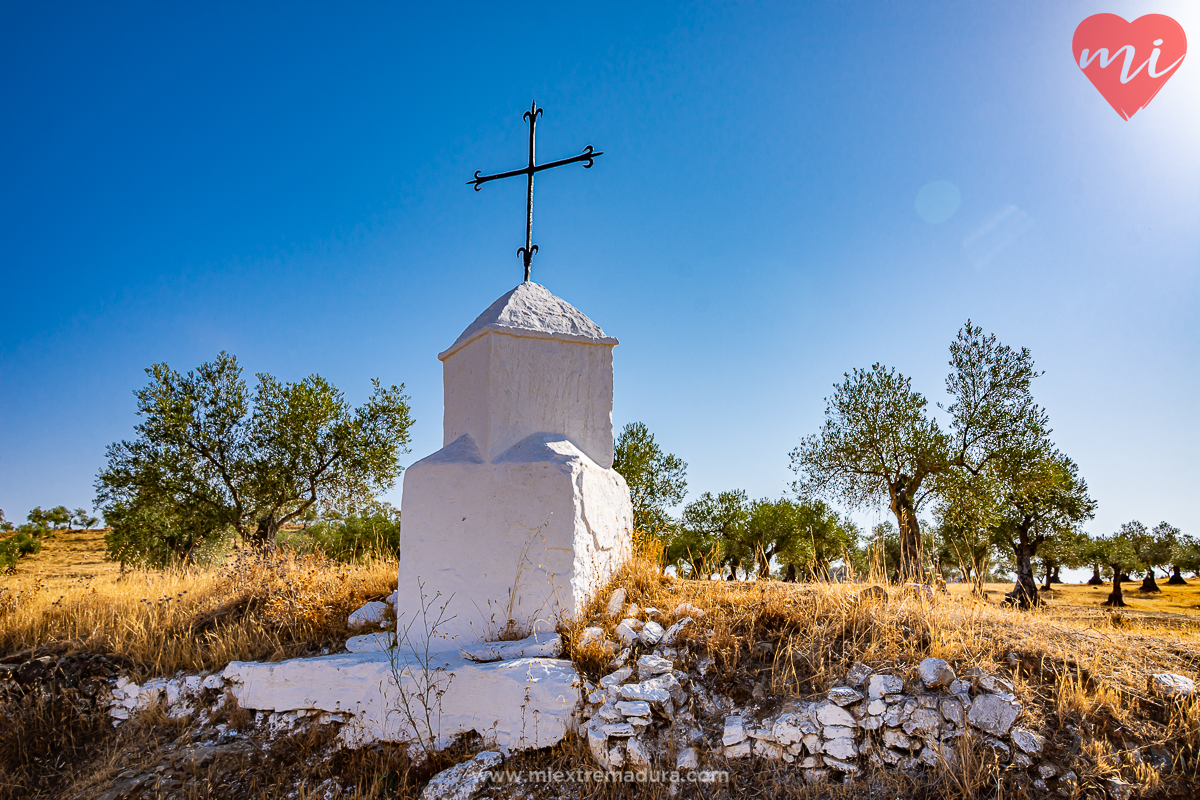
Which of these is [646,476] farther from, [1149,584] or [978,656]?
[1149,584]

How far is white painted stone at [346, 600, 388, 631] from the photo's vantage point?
18.3ft

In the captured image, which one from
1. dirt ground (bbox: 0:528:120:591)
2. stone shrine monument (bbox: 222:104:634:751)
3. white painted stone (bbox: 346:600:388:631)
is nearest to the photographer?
stone shrine monument (bbox: 222:104:634:751)

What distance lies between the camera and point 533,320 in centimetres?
564

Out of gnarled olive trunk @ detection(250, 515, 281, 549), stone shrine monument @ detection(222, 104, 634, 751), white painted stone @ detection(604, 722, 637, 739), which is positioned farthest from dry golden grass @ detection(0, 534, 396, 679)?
gnarled olive trunk @ detection(250, 515, 281, 549)

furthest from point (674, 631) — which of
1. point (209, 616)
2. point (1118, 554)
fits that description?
point (1118, 554)

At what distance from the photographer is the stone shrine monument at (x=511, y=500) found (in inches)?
190

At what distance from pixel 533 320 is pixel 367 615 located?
3.27 m

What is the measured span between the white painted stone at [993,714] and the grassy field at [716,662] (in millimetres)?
148

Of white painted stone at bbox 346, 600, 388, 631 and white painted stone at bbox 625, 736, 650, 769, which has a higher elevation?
white painted stone at bbox 346, 600, 388, 631

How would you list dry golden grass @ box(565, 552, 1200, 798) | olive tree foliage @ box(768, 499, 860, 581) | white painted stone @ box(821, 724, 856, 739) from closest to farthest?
1. dry golden grass @ box(565, 552, 1200, 798)
2. white painted stone @ box(821, 724, 856, 739)
3. olive tree foliage @ box(768, 499, 860, 581)

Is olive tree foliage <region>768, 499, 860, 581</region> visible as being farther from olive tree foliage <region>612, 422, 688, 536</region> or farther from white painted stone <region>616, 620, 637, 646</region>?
white painted stone <region>616, 620, 637, 646</region>

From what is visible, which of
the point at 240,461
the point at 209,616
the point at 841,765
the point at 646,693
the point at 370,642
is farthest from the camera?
the point at 240,461

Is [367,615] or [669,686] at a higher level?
[367,615]

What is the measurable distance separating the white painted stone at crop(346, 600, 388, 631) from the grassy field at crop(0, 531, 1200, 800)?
4.7 inches
